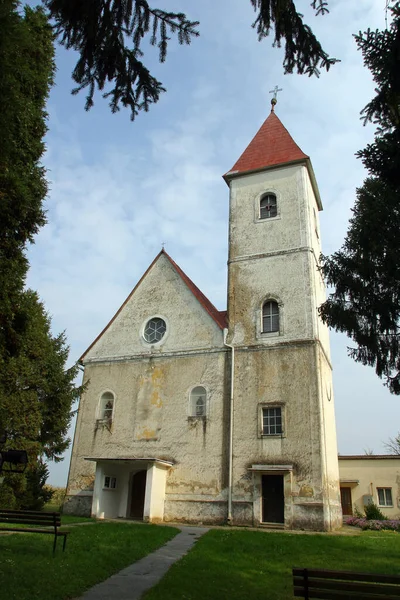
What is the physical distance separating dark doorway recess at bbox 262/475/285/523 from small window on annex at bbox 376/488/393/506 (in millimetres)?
14480

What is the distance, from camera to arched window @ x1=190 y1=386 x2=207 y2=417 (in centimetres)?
2121

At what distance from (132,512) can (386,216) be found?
17.0 meters

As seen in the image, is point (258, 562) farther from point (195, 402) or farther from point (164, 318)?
point (164, 318)

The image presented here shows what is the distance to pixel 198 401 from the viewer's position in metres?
21.5

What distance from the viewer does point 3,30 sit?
4.76 metres

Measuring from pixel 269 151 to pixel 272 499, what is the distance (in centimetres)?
1758

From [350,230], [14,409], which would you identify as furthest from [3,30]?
[14,409]

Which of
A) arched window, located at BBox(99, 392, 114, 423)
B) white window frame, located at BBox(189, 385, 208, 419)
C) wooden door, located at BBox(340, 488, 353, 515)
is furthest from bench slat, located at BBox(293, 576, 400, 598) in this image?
wooden door, located at BBox(340, 488, 353, 515)

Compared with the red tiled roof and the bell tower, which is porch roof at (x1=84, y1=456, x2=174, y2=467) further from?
the red tiled roof

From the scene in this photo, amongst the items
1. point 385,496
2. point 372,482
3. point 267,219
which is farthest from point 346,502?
point 267,219

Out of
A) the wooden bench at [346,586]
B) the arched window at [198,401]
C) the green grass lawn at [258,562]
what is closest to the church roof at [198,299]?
the arched window at [198,401]

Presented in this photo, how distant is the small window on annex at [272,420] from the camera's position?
1958 centimetres

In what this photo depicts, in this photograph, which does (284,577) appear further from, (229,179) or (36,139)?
(229,179)

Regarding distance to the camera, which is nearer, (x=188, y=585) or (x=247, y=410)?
(x=188, y=585)
